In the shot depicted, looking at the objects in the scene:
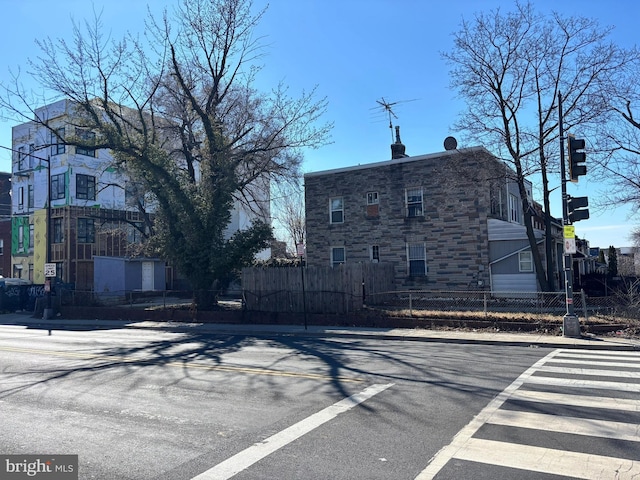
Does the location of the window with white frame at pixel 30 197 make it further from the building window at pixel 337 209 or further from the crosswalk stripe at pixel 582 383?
the crosswalk stripe at pixel 582 383

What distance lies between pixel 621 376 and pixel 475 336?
5.77 metres

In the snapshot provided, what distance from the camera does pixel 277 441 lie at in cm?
554

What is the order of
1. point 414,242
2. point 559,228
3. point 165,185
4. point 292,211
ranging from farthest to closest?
point 292,211
point 559,228
point 414,242
point 165,185

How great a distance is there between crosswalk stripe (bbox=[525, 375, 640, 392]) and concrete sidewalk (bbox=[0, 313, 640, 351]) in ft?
15.1

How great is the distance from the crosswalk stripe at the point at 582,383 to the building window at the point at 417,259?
50.6ft

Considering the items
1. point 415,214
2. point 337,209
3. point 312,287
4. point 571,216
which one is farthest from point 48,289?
point 571,216

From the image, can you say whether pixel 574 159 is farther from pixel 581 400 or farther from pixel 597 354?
pixel 581 400

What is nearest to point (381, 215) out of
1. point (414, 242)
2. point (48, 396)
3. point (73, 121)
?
point (414, 242)

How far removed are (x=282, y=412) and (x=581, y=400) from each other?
434 cm

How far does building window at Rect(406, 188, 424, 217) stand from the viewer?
24203 mm

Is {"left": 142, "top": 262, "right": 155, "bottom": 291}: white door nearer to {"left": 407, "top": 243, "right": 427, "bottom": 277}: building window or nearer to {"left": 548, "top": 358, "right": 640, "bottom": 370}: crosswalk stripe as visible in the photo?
{"left": 407, "top": 243, "right": 427, "bottom": 277}: building window

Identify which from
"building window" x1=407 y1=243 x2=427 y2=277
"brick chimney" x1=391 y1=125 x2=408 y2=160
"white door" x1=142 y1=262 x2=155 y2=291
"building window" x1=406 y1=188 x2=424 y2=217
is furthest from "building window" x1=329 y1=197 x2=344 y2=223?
"white door" x1=142 y1=262 x2=155 y2=291

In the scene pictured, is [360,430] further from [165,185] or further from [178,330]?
[165,185]

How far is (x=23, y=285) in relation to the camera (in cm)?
3053
